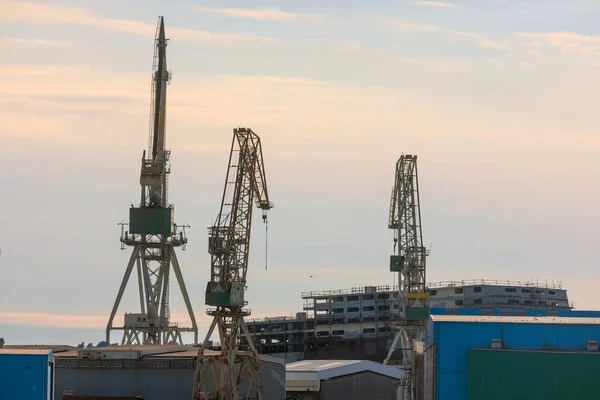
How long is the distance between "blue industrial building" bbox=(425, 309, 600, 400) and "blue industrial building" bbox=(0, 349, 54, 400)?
19506 mm

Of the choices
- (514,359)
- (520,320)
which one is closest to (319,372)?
(520,320)

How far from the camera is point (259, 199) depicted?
13850 cm

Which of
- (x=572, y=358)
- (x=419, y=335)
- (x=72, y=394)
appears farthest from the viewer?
(x=419, y=335)

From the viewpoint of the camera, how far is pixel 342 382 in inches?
5901

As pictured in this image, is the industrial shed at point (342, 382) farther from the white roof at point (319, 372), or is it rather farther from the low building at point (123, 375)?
the low building at point (123, 375)

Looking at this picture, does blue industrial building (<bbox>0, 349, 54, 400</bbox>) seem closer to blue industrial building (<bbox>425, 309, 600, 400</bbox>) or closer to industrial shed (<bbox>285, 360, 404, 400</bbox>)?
blue industrial building (<bbox>425, 309, 600, 400</bbox>)

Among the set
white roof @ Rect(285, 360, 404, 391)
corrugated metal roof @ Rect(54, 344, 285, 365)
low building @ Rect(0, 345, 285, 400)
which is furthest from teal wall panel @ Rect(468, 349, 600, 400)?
white roof @ Rect(285, 360, 404, 391)

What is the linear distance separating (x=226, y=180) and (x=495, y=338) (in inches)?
2560

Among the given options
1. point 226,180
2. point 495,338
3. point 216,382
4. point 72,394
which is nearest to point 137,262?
point 226,180

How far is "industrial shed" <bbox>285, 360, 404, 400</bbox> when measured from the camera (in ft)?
489

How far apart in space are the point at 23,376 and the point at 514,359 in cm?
2424

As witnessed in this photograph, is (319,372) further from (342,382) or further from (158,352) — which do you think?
(158,352)

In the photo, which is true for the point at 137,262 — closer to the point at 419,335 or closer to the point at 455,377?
the point at 419,335

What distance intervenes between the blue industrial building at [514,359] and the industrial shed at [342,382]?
7199 centimetres
